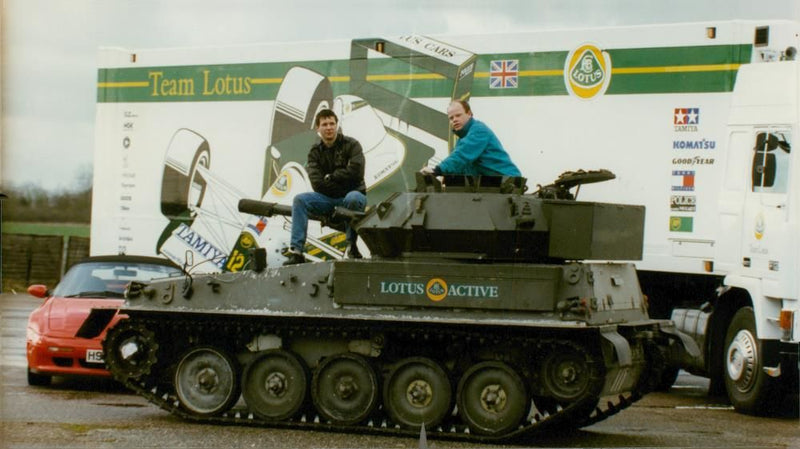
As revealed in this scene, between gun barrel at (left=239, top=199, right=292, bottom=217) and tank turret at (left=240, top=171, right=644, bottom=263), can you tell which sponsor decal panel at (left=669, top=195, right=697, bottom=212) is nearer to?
tank turret at (left=240, top=171, right=644, bottom=263)

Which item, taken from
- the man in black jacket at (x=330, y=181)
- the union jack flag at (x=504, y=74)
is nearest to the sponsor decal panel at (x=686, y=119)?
the union jack flag at (x=504, y=74)

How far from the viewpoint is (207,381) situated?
12016 millimetres

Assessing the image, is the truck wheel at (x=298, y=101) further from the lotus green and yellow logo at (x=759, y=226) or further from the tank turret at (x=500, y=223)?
the lotus green and yellow logo at (x=759, y=226)

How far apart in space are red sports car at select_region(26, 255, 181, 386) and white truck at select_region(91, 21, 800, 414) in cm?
99

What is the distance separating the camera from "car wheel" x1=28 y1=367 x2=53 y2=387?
14.2 metres

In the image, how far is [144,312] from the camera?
1208cm

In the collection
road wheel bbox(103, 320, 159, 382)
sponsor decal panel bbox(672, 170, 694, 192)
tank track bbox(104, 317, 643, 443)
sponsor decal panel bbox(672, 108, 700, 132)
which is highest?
sponsor decal panel bbox(672, 108, 700, 132)

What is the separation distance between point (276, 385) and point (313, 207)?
1610 mm

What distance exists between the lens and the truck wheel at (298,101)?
15352 millimetres

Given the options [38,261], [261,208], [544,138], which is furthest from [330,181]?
[38,261]

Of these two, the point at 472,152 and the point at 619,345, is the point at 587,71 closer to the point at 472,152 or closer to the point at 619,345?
the point at 472,152

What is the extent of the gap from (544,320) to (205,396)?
3.18 metres

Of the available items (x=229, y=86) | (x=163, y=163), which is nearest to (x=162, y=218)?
(x=163, y=163)

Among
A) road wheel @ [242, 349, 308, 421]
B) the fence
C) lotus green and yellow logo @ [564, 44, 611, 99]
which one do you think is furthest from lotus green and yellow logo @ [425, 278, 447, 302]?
the fence
